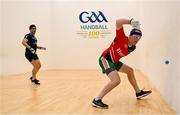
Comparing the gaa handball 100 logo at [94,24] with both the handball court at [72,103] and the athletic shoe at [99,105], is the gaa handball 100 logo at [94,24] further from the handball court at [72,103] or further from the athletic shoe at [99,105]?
the athletic shoe at [99,105]

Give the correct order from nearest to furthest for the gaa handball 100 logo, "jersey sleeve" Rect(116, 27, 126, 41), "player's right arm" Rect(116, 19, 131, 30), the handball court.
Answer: the handball court → "player's right arm" Rect(116, 19, 131, 30) → "jersey sleeve" Rect(116, 27, 126, 41) → the gaa handball 100 logo

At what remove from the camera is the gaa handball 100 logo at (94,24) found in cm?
1006

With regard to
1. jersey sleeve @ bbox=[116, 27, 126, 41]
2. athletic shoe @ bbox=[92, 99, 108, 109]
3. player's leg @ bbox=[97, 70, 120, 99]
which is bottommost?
athletic shoe @ bbox=[92, 99, 108, 109]

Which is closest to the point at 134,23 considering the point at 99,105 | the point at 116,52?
the point at 116,52

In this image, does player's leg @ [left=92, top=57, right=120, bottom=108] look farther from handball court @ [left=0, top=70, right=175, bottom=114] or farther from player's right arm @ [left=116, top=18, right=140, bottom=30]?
player's right arm @ [left=116, top=18, right=140, bottom=30]

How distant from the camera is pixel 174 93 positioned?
332 cm

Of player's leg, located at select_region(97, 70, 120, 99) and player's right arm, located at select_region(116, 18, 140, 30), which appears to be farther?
player's leg, located at select_region(97, 70, 120, 99)

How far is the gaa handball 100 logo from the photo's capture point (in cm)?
1006

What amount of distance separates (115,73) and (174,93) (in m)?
0.68

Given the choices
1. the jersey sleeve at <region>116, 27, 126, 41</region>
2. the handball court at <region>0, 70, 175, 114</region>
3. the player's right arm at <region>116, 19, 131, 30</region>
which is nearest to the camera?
the handball court at <region>0, 70, 175, 114</region>

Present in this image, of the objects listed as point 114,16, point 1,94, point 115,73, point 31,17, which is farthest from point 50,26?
point 115,73

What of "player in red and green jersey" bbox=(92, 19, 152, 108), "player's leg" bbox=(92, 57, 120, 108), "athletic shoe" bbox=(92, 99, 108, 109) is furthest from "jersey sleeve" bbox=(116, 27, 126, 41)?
"athletic shoe" bbox=(92, 99, 108, 109)

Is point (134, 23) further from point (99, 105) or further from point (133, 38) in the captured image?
point (99, 105)

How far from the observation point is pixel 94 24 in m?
10.1
